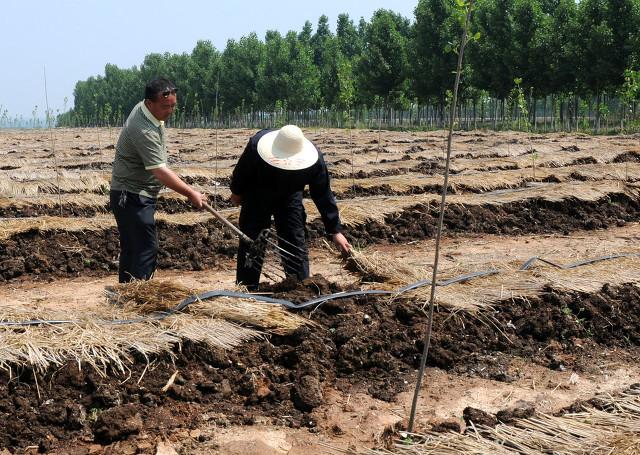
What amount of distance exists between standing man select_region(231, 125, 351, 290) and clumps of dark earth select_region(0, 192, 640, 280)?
97.2 inches

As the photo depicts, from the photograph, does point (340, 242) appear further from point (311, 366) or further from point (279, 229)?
point (311, 366)

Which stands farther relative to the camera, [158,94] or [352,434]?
[158,94]

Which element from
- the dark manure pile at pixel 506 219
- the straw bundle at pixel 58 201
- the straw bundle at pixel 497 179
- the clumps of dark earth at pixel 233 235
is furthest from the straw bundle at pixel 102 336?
the straw bundle at pixel 497 179

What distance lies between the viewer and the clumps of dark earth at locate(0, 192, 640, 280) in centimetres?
730

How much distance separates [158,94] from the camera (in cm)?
464

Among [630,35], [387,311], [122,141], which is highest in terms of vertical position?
[630,35]

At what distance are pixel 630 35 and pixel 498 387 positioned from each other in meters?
24.2

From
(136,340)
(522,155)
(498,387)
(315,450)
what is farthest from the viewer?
(522,155)

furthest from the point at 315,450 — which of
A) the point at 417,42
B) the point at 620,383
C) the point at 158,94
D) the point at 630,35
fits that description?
the point at 417,42

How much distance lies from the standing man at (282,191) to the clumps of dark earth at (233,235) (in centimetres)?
247

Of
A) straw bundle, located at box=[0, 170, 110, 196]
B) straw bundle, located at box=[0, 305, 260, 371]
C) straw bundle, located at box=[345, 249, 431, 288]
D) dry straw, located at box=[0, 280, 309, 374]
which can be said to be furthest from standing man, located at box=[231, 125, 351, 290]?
straw bundle, located at box=[0, 170, 110, 196]

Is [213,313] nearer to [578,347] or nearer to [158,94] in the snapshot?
[158,94]

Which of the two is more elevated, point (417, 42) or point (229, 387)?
point (417, 42)

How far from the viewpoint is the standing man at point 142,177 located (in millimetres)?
4676
